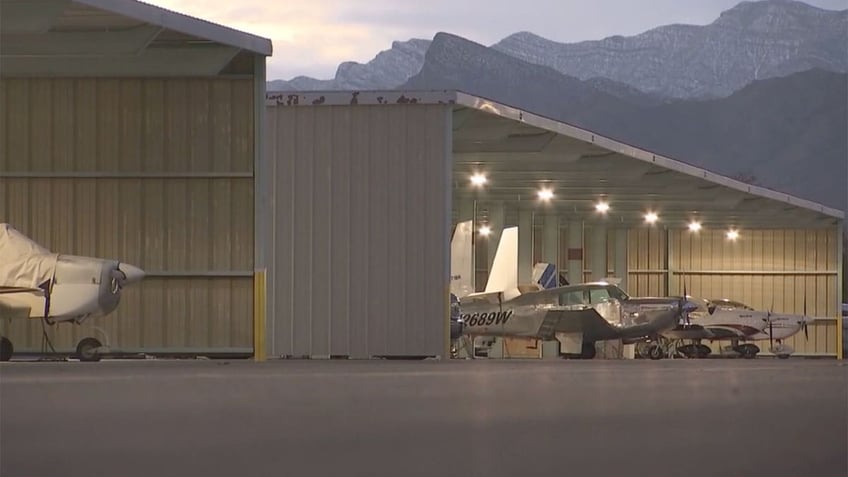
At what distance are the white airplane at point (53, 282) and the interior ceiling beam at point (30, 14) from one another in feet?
11.4

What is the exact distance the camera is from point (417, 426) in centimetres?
880

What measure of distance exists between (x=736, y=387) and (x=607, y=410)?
3533 millimetres

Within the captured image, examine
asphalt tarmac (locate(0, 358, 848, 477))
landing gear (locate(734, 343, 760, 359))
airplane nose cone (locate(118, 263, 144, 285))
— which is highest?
airplane nose cone (locate(118, 263, 144, 285))

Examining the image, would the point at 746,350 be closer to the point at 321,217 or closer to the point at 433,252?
the point at 433,252

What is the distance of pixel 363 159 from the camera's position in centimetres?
2309

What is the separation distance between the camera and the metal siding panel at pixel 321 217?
23203 mm

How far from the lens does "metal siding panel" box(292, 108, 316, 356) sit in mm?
23250

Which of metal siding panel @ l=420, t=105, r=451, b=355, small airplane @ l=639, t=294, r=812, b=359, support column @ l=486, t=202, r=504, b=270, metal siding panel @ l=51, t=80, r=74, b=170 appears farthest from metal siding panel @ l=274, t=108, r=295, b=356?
support column @ l=486, t=202, r=504, b=270

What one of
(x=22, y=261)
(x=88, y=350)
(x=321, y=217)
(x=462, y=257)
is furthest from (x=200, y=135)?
(x=462, y=257)

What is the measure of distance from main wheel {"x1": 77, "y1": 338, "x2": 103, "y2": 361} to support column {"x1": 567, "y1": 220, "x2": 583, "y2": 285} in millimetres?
25506

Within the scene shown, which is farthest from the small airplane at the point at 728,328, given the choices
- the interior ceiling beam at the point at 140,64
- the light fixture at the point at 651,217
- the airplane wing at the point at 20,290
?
the airplane wing at the point at 20,290

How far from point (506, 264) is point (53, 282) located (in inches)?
684

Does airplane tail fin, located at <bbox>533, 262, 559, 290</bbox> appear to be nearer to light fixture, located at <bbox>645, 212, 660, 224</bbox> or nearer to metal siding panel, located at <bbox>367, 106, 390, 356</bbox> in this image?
light fixture, located at <bbox>645, 212, 660, 224</bbox>

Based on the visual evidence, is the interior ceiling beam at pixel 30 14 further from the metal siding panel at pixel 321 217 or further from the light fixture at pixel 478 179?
the light fixture at pixel 478 179
